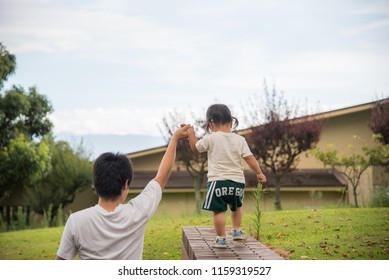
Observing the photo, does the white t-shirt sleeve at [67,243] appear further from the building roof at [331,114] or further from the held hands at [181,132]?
the building roof at [331,114]

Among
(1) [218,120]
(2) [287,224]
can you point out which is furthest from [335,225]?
(1) [218,120]

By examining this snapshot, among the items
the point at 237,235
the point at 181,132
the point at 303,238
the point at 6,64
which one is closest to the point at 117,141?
the point at 6,64

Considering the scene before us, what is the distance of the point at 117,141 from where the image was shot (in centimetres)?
1132

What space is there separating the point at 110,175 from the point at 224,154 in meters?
1.92

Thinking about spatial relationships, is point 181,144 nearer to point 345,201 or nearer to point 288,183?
point 288,183

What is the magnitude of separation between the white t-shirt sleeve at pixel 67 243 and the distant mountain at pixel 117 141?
6.14 m

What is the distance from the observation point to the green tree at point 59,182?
1710cm

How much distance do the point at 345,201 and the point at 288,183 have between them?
1312 millimetres

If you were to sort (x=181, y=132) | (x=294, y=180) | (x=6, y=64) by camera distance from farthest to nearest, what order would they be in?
(x=294, y=180) < (x=6, y=64) < (x=181, y=132)

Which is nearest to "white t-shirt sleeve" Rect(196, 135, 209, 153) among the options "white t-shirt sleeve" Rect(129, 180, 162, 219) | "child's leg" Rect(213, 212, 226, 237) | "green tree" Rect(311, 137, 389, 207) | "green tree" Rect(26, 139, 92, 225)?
"child's leg" Rect(213, 212, 226, 237)

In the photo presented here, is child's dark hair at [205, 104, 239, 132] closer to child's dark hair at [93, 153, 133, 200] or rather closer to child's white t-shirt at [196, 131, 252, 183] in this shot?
child's white t-shirt at [196, 131, 252, 183]

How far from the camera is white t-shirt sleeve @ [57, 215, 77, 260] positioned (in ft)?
11.5

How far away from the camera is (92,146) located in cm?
1852

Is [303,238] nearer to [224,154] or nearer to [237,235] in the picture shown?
[237,235]
